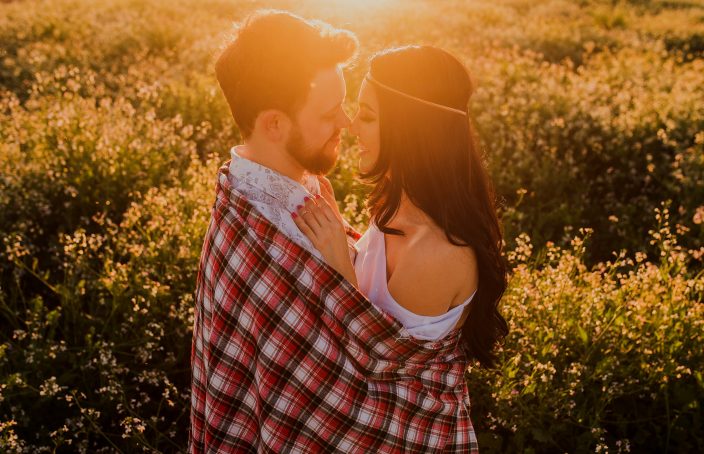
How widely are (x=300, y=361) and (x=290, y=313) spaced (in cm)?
23

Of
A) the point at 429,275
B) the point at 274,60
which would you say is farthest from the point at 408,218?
the point at 274,60

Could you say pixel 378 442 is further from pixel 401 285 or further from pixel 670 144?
pixel 670 144

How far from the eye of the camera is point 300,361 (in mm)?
2674

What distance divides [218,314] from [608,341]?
249 cm

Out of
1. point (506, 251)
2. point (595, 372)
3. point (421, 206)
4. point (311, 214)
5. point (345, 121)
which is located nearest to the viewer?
point (311, 214)

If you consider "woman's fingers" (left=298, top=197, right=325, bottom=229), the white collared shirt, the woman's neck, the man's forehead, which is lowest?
the woman's neck

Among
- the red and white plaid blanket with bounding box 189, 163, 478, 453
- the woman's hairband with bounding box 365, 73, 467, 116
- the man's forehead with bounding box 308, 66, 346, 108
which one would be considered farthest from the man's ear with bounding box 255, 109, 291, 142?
the woman's hairband with bounding box 365, 73, 467, 116

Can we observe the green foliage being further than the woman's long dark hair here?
Yes

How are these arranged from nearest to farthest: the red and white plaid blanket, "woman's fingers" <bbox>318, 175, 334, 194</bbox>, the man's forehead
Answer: the red and white plaid blanket → the man's forehead → "woman's fingers" <bbox>318, 175, 334, 194</bbox>

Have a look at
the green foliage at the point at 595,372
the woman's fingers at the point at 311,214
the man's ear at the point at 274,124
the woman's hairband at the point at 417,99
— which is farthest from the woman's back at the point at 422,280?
the green foliage at the point at 595,372

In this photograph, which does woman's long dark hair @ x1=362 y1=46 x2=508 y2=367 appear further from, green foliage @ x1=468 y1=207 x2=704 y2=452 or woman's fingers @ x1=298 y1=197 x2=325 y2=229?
green foliage @ x1=468 y1=207 x2=704 y2=452

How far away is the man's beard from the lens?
2.84 m

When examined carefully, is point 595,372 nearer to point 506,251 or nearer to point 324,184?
point 506,251

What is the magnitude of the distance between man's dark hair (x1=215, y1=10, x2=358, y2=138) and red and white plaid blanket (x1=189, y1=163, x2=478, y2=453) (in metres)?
0.39
